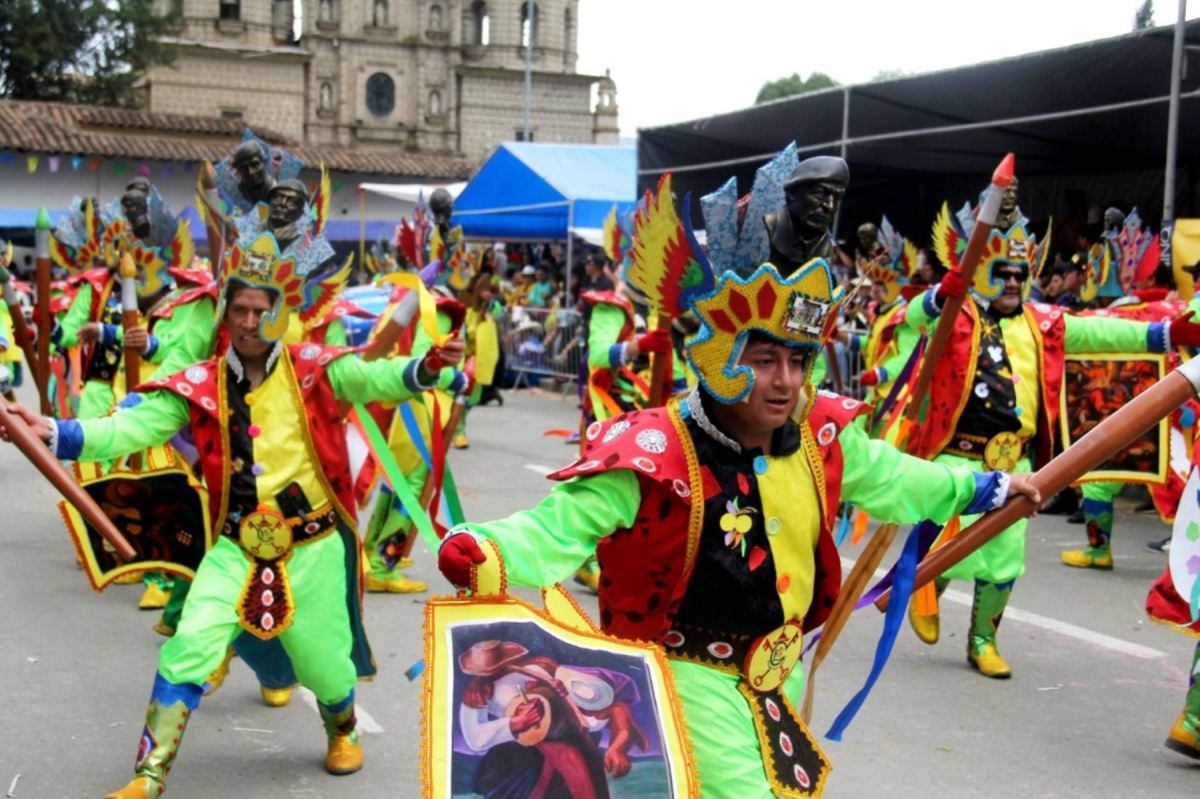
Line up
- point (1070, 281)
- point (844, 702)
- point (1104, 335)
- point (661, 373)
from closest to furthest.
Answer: point (844, 702), point (1104, 335), point (661, 373), point (1070, 281)

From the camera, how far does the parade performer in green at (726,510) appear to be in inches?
125

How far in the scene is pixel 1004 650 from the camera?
22.9 feet

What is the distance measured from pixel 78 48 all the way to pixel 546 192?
1311 inches

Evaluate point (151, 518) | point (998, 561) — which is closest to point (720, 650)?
point (151, 518)

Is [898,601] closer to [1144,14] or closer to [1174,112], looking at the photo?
[1174,112]

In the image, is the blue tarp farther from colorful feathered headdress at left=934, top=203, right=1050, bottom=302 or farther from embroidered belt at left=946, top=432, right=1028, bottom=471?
embroidered belt at left=946, top=432, right=1028, bottom=471

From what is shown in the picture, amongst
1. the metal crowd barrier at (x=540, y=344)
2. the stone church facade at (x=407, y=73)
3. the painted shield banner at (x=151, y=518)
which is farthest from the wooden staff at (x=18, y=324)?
the stone church facade at (x=407, y=73)

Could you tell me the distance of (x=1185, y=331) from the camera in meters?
5.27

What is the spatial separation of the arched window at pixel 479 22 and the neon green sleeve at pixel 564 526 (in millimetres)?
69623

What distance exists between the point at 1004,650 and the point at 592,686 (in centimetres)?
463

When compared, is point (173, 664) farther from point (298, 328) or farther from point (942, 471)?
point (298, 328)

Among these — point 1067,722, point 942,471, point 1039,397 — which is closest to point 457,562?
point 942,471

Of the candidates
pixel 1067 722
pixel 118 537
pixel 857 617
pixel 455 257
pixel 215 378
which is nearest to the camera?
pixel 118 537

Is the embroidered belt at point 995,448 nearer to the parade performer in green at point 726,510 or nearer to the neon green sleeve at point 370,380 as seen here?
the neon green sleeve at point 370,380
